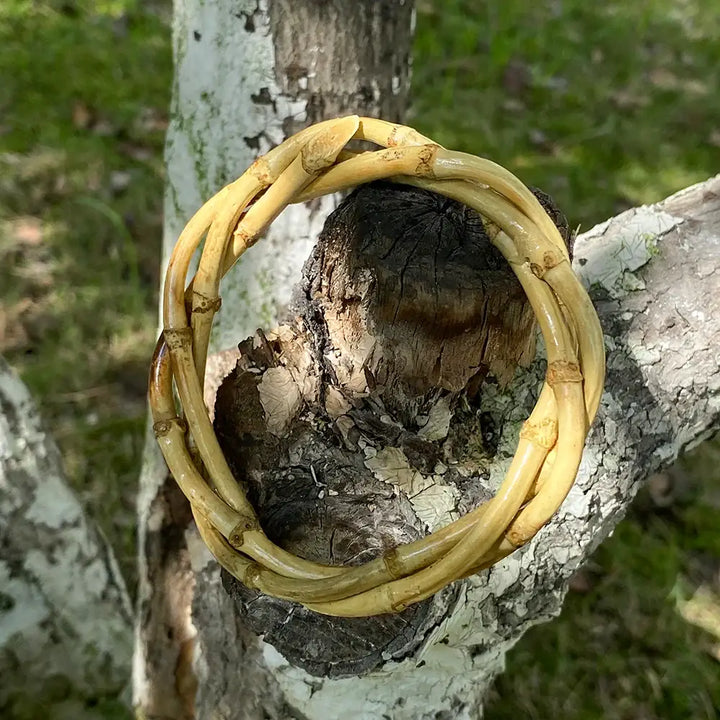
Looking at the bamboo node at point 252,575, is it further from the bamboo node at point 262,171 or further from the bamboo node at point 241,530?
the bamboo node at point 262,171

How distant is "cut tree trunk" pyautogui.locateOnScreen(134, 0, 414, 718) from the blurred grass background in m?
0.39

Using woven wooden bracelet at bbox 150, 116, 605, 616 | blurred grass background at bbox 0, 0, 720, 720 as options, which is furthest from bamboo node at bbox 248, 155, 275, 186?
blurred grass background at bbox 0, 0, 720, 720

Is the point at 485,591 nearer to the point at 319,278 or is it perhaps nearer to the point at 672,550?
the point at 319,278

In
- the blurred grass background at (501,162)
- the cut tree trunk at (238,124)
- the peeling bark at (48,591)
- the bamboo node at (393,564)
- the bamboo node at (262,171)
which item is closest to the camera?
the bamboo node at (393,564)

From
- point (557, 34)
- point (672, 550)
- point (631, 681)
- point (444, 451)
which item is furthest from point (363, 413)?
point (557, 34)

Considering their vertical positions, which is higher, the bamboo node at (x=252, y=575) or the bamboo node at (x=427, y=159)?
the bamboo node at (x=427, y=159)

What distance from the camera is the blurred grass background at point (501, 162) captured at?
5.43 feet

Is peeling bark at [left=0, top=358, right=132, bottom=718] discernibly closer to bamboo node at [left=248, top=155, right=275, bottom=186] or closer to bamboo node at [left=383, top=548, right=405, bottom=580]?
bamboo node at [left=248, top=155, right=275, bottom=186]

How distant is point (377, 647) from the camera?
0.71 m

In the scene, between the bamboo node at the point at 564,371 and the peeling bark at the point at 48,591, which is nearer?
the bamboo node at the point at 564,371

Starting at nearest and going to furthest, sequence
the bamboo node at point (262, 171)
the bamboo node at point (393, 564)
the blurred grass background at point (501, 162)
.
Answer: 1. the bamboo node at point (393, 564)
2. the bamboo node at point (262, 171)
3. the blurred grass background at point (501, 162)

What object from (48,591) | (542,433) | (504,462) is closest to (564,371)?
(542,433)

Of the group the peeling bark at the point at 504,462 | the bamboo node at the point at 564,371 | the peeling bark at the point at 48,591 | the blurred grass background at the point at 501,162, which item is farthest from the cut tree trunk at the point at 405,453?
the blurred grass background at the point at 501,162

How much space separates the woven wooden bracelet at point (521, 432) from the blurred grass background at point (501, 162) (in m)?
1.08
